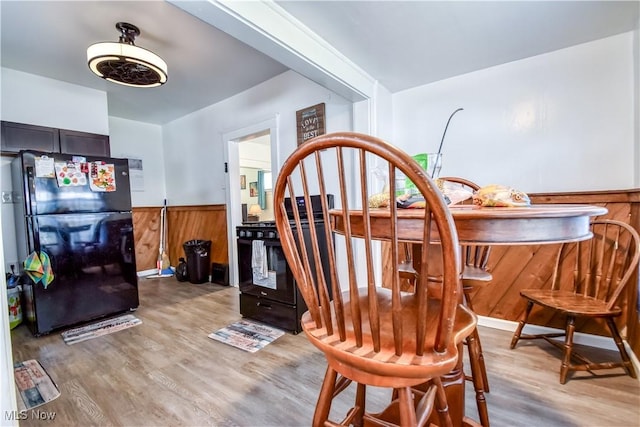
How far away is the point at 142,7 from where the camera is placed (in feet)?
6.32

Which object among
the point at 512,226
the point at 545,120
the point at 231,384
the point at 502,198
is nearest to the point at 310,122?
the point at 545,120

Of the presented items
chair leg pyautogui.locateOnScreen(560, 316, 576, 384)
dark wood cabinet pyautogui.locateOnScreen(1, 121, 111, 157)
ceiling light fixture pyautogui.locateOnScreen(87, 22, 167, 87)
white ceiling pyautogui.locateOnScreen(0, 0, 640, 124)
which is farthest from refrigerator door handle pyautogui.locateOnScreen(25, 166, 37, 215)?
chair leg pyautogui.locateOnScreen(560, 316, 576, 384)

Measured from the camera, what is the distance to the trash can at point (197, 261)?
3.81 metres

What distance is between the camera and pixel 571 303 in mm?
1625

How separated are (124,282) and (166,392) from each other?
1610 mm

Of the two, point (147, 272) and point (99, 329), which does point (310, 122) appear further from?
point (147, 272)

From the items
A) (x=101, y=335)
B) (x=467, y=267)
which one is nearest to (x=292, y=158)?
(x=467, y=267)

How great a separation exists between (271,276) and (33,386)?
152cm

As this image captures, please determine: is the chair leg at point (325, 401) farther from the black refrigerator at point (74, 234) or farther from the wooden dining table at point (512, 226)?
the black refrigerator at point (74, 234)

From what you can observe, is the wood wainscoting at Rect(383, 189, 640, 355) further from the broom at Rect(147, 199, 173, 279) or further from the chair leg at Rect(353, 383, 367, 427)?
the broom at Rect(147, 199, 173, 279)

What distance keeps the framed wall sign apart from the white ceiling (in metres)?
0.54

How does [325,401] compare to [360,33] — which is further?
[360,33]

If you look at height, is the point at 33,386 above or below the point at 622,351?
below

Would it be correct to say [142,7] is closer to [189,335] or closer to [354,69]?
[354,69]
